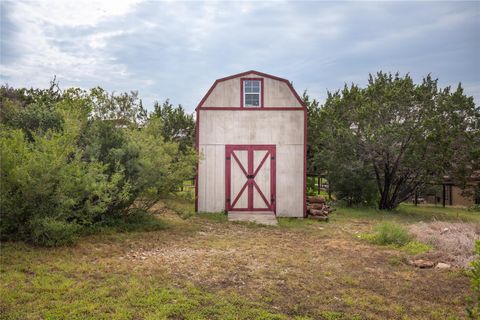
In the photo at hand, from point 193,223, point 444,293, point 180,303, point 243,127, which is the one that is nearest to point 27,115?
point 193,223

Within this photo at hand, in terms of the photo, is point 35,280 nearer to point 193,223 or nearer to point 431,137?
point 193,223

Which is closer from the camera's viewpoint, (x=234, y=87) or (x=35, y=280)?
(x=35, y=280)

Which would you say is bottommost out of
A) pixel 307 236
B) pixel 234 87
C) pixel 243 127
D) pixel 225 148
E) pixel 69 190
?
pixel 307 236

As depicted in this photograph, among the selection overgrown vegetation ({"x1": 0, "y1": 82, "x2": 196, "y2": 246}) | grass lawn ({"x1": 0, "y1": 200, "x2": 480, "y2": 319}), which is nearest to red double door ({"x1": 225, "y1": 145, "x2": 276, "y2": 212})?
overgrown vegetation ({"x1": 0, "y1": 82, "x2": 196, "y2": 246})

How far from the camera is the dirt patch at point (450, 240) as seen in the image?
244 inches

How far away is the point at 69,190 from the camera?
6621 millimetres

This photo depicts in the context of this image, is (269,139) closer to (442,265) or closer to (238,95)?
(238,95)

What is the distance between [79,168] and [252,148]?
20.6ft

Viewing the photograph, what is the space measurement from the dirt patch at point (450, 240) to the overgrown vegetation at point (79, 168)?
20.2 ft

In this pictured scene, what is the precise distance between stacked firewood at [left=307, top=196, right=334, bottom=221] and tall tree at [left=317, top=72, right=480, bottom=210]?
11.1ft

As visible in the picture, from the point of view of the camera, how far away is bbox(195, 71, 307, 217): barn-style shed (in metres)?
11.7

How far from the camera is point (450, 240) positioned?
708 cm

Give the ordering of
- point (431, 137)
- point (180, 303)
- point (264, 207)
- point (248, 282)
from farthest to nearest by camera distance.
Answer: point (431, 137), point (264, 207), point (248, 282), point (180, 303)

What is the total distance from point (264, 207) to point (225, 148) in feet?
8.18
